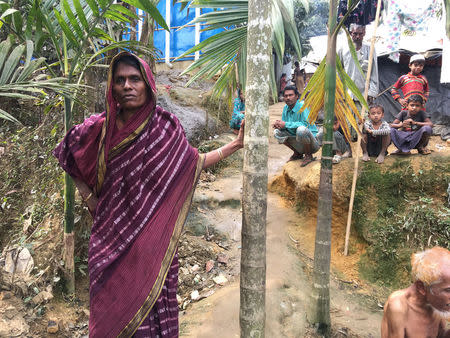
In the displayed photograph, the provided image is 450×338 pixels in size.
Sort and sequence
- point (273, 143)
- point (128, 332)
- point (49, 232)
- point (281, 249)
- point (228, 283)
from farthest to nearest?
point (273, 143) → point (281, 249) → point (228, 283) → point (49, 232) → point (128, 332)

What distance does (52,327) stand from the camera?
2.92 m

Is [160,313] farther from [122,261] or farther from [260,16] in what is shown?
[260,16]

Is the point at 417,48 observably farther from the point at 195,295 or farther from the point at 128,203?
the point at 128,203

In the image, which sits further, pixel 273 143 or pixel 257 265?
pixel 273 143

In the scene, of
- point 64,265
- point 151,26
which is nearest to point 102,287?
point 64,265

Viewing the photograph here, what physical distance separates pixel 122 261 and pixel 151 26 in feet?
12.2

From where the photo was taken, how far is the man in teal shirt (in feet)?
16.5

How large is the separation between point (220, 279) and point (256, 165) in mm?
2471

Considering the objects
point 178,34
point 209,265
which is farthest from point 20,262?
point 178,34

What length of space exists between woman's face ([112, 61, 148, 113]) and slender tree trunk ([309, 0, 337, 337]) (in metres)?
1.59

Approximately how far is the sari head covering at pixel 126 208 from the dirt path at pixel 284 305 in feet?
4.43

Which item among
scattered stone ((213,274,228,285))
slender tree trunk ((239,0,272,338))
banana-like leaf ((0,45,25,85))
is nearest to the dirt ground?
scattered stone ((213,274,228,285))

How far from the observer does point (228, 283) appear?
3801 mm

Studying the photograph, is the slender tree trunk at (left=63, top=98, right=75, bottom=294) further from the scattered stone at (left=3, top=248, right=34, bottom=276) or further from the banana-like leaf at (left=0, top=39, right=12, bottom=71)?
the banana-like leaf at (left=0, top=39, right=12, bottom=71)
